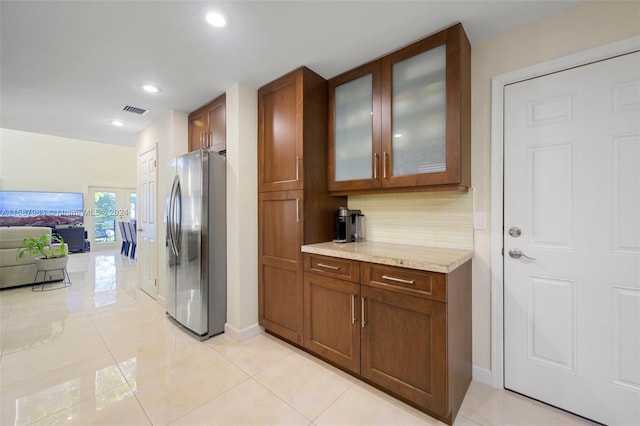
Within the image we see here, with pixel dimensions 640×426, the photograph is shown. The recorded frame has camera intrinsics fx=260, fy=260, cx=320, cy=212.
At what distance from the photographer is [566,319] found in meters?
1.56

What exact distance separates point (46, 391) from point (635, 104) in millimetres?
3944

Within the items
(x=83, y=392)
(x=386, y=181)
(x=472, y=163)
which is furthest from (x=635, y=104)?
(x=83, y=392)

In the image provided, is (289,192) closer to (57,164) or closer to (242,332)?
(242,332)

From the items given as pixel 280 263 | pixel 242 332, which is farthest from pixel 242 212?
pixel 242 332

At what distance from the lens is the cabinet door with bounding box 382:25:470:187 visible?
5.49 ft

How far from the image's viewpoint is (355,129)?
2.22m

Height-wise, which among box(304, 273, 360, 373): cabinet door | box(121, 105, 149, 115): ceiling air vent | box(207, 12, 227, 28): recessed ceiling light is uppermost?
box(121, 105, 149, 115): ceiling air vent

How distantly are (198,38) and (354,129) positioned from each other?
4.33 feet

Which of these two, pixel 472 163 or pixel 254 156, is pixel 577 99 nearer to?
pixel 472 163

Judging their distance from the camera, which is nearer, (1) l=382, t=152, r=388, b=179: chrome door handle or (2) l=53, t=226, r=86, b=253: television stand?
(1) l=382, t=152, r=388, b=179: chrome door handle

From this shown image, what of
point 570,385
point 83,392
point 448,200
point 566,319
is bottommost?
point 83,392

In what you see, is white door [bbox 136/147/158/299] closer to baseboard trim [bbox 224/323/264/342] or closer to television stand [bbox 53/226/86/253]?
baseboard trim [bbox 224/323/264/342]

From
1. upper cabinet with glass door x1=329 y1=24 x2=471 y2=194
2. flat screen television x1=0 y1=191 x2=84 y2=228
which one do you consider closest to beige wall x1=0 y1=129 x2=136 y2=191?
flat screen television x1=0 y1=191 x2=84 y2=228

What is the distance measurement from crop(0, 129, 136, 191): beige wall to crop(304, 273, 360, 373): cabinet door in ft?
31.5
